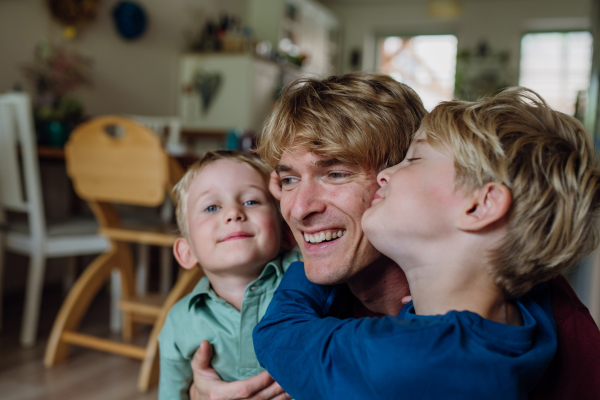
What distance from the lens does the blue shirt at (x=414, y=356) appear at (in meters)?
0.60

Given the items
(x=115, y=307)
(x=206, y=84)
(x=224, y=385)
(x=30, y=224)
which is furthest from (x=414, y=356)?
(x=206, y=84)

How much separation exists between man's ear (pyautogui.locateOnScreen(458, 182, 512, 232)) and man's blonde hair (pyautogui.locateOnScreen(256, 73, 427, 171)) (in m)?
0.24

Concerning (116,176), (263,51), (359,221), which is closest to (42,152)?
(116,176)

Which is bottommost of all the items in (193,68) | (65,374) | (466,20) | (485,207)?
(65,374)

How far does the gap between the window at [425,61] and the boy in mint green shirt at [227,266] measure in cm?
674

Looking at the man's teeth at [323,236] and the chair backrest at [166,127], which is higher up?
the chair backrest at [166,127]

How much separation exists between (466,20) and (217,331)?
282 inches

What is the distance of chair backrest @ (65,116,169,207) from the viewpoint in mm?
2154

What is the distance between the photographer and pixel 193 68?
522 cm

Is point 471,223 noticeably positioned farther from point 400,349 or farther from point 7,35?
point 7,35

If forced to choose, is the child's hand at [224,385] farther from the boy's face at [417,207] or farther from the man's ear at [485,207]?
the man's ear at [485,207]

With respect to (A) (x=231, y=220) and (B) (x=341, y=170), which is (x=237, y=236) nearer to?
(A) (x=231, y=220)

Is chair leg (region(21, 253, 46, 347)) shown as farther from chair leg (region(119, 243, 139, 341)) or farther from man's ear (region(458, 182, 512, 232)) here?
man's ear (region(458, 182, 512, 232))

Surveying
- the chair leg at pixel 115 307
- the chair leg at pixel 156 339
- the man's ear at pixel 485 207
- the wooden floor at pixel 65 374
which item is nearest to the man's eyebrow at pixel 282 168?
the man's ear at pixel 485 207
